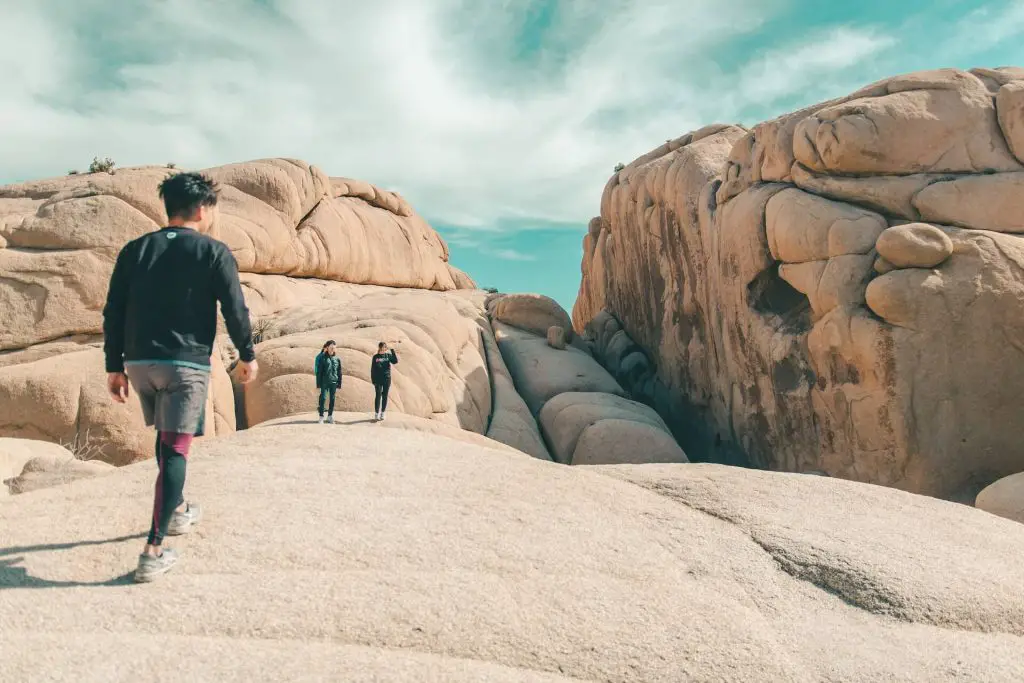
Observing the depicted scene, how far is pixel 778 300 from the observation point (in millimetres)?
16938

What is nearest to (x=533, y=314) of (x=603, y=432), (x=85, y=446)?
(x=603, y=432)

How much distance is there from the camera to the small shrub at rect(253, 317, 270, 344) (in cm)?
1691

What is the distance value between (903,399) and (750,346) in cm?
458

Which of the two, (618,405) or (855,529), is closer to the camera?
(855,529)

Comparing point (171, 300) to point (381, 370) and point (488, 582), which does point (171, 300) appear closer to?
point (488, 582)

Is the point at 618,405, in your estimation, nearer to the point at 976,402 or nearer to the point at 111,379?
the point at 976,402

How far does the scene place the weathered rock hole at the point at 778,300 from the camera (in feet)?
52.6

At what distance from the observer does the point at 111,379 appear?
411cm

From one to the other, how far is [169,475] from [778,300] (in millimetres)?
15394

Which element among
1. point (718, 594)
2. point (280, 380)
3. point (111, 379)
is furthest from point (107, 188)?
point (718, 594)

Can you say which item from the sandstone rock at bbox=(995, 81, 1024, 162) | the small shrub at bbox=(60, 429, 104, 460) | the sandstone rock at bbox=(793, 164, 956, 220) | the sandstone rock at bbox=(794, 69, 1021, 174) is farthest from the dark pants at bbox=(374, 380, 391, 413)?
the sandstone rock at bbox=(995, 81, 1024, 162)

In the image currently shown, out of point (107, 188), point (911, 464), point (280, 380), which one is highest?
point (107, 188)

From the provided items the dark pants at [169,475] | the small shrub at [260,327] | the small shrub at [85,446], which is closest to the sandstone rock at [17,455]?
the small shrub at [85,446]

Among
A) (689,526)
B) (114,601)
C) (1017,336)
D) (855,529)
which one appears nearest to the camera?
(114,601)
